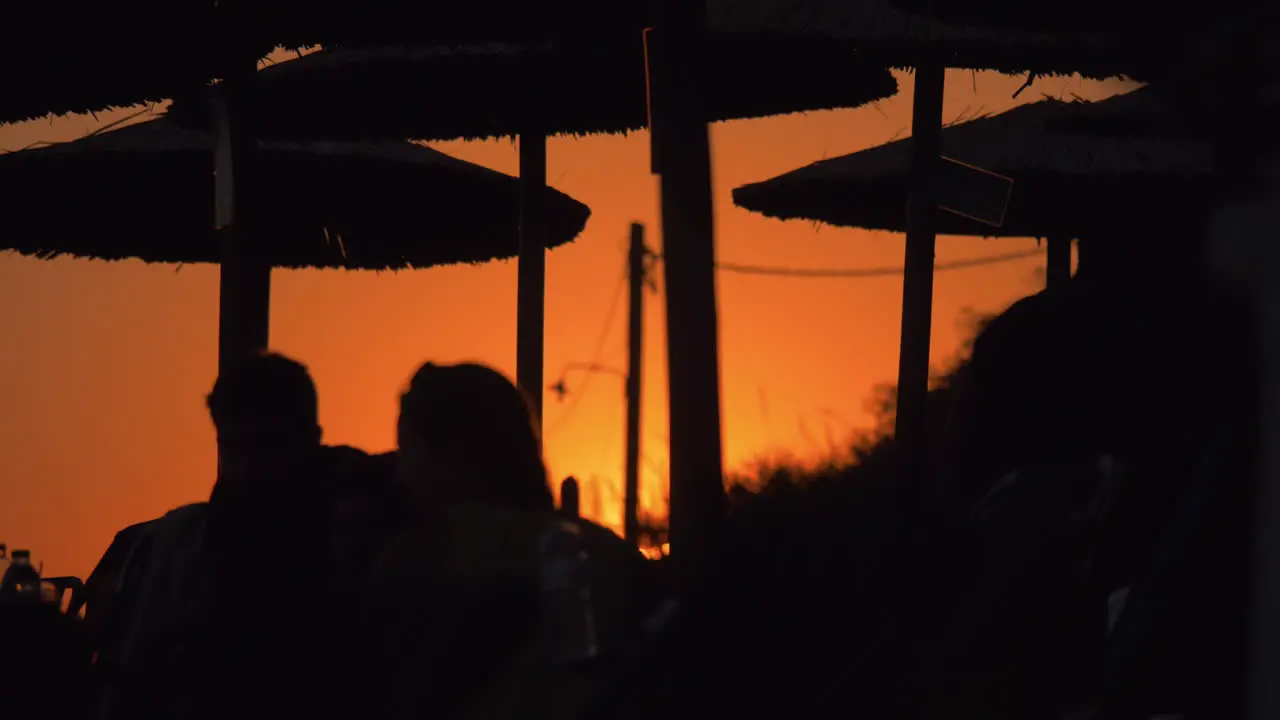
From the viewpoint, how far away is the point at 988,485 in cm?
304

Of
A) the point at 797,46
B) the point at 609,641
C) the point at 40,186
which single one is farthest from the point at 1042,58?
the point at 609,641

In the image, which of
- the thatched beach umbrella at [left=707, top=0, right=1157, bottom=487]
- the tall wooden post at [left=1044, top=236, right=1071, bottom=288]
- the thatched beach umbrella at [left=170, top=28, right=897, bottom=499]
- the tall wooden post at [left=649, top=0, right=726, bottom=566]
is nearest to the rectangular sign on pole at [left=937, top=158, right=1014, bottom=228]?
the thatched beach umbrella at [left=707, top=0, right=1157, bottom=487]

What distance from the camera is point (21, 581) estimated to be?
3.43m

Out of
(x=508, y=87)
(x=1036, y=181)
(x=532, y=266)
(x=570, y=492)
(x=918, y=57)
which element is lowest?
(x=570, y=492)

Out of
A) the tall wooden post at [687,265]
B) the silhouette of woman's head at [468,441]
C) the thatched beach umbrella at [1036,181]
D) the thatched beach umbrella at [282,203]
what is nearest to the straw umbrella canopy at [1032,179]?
the thatched beach umbrella at [1036,181]

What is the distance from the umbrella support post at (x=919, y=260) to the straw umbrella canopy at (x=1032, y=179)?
30 centimetres

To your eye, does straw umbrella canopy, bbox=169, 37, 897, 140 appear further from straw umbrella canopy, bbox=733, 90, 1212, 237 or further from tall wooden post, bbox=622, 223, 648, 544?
tall wooden post, bbox=622, 223, 648, 544

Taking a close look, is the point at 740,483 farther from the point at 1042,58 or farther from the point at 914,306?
the point at 1042,58

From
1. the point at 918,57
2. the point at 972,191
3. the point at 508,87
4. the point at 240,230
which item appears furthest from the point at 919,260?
the point at 240,230

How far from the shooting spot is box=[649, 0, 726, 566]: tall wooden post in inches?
172

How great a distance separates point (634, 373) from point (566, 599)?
21.6 metres

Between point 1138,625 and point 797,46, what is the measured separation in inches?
165

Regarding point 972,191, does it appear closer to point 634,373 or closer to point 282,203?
point 282,203

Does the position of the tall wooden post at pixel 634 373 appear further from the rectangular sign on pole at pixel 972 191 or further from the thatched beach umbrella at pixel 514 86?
the rectangular sign on pole at pixel 972 191
